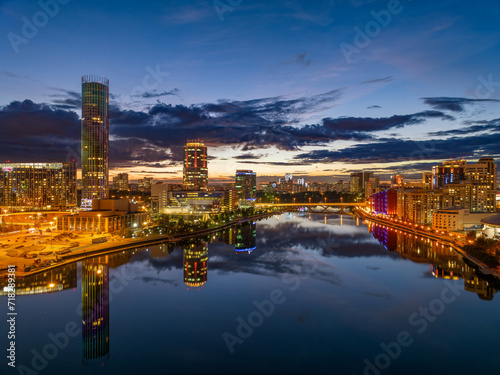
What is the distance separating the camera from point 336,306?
24.9 feet

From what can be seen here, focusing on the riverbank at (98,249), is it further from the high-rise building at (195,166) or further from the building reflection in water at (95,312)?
the high-rise building at (195,166)

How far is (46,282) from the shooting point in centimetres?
898

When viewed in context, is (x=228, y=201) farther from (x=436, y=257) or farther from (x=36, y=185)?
(x=436, y=257)

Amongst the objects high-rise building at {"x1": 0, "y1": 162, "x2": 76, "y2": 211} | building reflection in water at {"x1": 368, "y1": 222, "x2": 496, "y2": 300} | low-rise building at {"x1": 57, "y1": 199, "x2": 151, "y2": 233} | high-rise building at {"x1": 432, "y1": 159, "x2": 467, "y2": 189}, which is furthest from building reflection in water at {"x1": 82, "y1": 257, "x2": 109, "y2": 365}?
high-rise building at {"x1": 432, "y1": 159, "x2": 467, "y2": 189}

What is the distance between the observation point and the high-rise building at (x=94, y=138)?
33.2 meters

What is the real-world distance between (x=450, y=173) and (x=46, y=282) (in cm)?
3174

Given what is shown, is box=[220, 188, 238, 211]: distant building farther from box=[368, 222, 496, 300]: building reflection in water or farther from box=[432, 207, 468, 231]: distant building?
box=[432, 207, 468, 231]: distant building

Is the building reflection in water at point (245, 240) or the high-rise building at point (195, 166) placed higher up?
the high-rise building at point (195, 166)

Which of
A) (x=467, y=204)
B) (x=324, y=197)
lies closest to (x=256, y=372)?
(x=467, y=204)

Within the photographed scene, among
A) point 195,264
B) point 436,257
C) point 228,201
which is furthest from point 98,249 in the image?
point 228,201

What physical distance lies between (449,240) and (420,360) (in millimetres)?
11175

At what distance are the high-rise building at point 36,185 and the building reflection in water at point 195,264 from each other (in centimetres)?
2108

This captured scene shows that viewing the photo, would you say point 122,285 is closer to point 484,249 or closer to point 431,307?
point 431,307

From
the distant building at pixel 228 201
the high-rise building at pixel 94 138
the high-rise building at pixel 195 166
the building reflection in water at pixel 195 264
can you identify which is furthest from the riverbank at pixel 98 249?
the high-rise building at pixel 195 166
